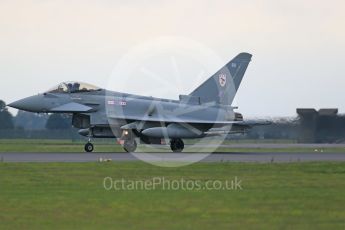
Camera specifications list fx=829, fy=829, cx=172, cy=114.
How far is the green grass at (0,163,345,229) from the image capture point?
12.6 meters

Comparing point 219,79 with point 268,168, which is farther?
point 219,79

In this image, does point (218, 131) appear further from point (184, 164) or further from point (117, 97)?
point (184, 164)

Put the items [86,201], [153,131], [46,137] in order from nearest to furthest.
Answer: [86,201] → [153,131] → [46,137]

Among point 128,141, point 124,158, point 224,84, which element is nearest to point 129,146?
point 128,141

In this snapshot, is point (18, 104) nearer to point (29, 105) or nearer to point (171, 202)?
point (29, 105)

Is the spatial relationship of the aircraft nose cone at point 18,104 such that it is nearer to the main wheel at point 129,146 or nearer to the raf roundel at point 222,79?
the main wheel at point 129,146

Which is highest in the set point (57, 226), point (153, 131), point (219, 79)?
point (219, 79)

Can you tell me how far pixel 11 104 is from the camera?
123 feet

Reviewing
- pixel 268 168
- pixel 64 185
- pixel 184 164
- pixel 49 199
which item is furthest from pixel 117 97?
pixel 49 199

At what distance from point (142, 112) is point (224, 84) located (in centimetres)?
487

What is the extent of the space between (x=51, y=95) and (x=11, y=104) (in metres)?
1.84

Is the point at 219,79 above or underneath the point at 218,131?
above

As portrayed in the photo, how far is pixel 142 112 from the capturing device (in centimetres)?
3888

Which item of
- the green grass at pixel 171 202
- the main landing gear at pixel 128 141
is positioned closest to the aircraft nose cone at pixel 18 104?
the main landing gear at pixel 128 141
